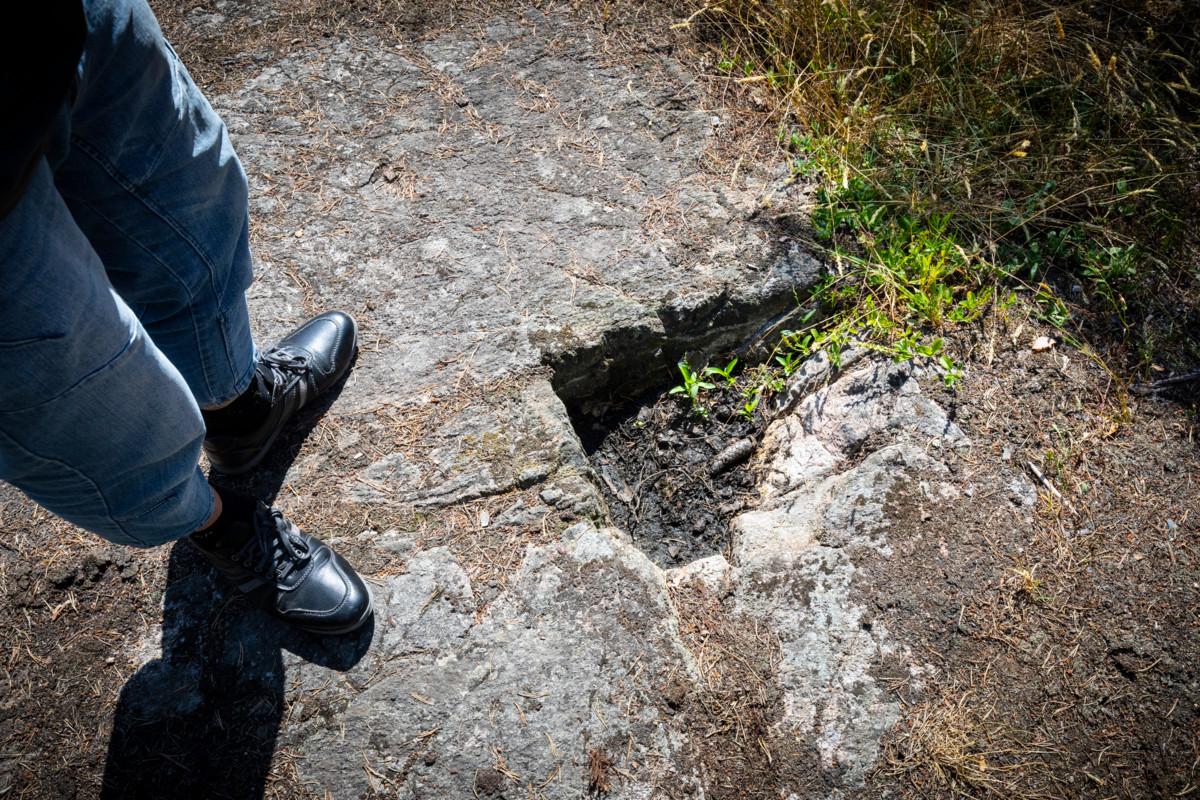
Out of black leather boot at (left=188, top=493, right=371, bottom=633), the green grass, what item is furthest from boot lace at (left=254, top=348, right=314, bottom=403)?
the green grass

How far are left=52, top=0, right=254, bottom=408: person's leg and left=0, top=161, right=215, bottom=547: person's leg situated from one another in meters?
0.25

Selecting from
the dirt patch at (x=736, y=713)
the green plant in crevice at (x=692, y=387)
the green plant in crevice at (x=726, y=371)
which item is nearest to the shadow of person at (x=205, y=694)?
the dirt patch at (x=736, y=713)

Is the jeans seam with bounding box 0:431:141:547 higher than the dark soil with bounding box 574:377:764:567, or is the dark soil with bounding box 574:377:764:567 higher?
the jeans seam with bounding box 0:431:141:547

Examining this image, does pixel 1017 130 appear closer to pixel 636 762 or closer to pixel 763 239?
pixel 763 239

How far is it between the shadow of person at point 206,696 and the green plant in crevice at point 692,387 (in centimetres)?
134

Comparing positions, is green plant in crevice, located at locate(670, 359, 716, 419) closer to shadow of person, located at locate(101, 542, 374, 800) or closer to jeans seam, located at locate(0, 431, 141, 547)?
shadow of person, located at locate(101, 542, 374, 800)

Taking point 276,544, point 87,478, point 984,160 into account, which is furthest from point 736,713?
point 984,160

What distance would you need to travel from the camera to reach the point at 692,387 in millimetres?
2572

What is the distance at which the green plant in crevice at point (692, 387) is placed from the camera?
2.57m

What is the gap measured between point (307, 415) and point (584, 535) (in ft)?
3.32

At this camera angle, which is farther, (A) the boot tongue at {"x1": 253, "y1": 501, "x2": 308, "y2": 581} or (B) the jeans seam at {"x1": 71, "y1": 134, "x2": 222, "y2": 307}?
(A) the boot tongue at {"x1": 253, "y1": 501, "x2": 308, "y2": 581}

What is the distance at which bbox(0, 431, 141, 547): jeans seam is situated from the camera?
119 cm

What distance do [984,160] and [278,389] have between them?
2.71 metres

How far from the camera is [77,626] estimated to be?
78.0 inches
